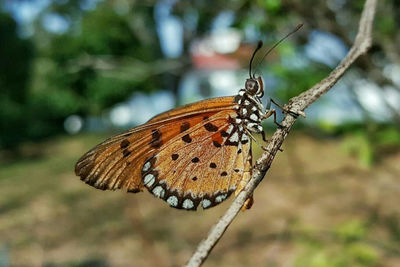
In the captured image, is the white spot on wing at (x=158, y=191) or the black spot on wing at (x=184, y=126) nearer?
the white spot on wing at (x=158, y=191)

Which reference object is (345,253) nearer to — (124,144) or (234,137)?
(234,137)

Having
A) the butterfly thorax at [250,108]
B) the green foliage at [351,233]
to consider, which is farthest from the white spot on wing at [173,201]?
the green foliage at [351,233]

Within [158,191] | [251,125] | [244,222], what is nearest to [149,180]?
[158,191]

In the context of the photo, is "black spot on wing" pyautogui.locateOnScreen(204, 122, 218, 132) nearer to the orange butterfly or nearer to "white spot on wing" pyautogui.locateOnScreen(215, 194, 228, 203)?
the orange butterfly

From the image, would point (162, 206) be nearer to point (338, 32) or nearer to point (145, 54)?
point (338, 32)

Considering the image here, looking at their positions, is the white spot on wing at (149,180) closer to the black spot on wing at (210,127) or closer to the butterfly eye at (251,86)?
the black spot on wing at (210,127)

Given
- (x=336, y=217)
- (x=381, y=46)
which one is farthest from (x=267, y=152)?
(x=336, y=217)
